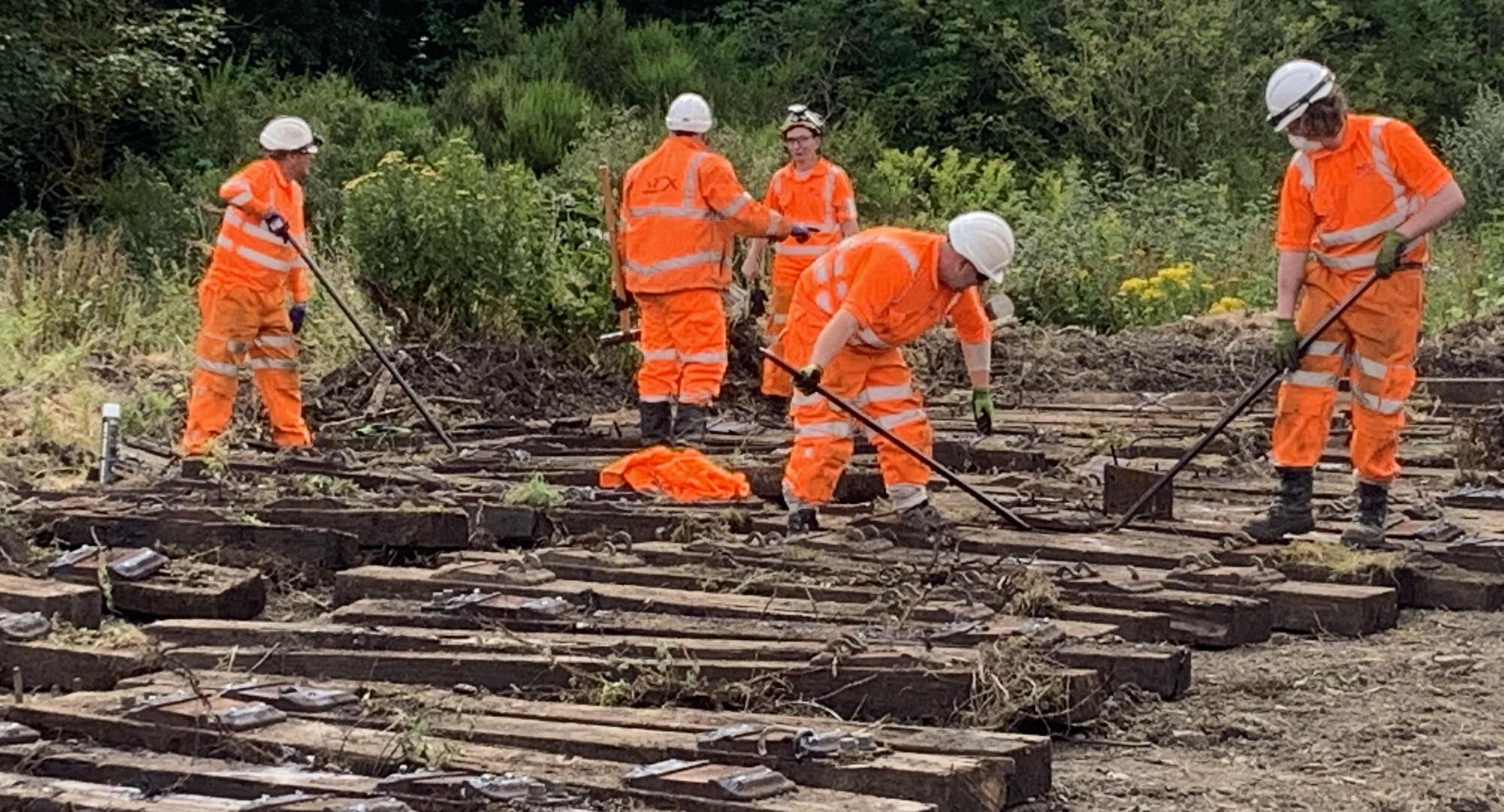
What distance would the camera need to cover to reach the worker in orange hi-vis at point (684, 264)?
38.4 ft

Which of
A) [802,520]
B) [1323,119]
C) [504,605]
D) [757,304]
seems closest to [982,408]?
[802,520]

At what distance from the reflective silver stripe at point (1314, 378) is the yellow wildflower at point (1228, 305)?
8244mm

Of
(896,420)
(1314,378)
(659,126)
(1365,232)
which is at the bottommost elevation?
(896,420)

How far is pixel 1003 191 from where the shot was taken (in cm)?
2406

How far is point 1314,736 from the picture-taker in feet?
20.2

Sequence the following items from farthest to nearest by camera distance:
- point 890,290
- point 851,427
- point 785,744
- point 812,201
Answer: point 812,201 < point 851,427 < point 890,290 < point 785,744

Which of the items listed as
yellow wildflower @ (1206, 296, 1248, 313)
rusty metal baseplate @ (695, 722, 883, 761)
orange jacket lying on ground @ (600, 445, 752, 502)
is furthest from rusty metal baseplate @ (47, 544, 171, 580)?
yellow wildflower @ (1206, 296, 1248, 313)

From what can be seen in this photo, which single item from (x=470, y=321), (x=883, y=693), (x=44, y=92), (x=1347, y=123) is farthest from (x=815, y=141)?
(x=44, y=92)

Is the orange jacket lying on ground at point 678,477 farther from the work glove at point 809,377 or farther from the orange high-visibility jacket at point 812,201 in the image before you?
the orange high-visibility jacket at point 812,201

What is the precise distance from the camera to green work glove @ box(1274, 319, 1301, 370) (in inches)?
338

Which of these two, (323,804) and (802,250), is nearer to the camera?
(323,804)

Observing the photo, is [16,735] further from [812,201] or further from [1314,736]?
[812,201]

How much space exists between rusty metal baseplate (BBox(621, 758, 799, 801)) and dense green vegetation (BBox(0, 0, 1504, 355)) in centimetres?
921

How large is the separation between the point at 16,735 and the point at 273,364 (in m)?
6.31
